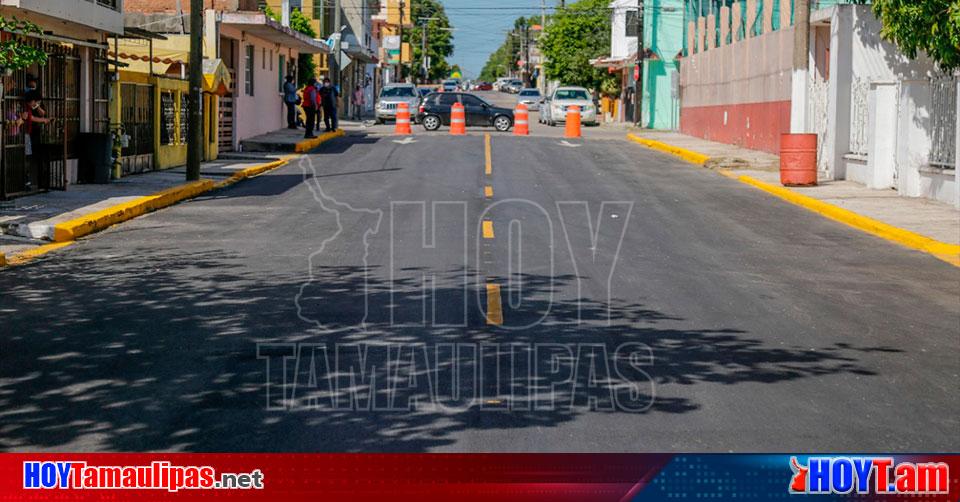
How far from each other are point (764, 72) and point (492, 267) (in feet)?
83.0

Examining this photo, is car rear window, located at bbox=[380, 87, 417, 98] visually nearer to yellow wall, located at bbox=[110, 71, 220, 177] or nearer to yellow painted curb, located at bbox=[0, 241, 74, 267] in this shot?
yellow wall, located at bbox=[110, 71, 220, 177]

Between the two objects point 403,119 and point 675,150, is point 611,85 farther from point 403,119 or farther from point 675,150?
point 675,150

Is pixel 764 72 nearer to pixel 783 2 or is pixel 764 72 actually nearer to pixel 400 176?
pixel 783 2

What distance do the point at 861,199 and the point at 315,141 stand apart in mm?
19465

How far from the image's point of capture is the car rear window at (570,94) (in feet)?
192

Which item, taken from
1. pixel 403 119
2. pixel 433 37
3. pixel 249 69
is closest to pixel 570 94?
pixel 403 119

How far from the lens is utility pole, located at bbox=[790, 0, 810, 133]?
27.8 metres

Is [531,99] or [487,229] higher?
[531,99]

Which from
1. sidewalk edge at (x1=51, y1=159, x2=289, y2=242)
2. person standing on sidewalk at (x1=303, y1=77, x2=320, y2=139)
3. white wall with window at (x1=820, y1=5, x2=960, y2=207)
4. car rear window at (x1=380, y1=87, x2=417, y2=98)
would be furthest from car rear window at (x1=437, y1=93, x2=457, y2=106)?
sidewalk edge at (x1=51, y1=159, x2=289, y2=242)

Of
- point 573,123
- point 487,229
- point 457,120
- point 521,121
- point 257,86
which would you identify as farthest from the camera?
point 573,123

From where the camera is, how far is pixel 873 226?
1889 cm

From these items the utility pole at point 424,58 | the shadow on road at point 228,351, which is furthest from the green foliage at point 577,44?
the utility pole at point 424,58

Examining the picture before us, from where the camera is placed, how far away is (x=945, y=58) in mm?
19844

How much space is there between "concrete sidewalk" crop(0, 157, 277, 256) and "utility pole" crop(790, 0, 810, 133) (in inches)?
506
